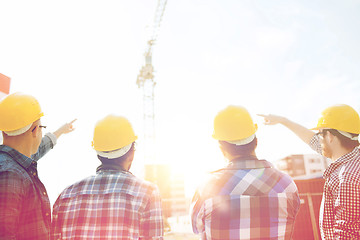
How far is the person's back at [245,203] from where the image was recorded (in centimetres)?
173

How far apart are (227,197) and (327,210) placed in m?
1.11

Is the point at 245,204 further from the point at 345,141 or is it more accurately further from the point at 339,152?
the point at 345,141

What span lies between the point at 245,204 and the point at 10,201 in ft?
5.00

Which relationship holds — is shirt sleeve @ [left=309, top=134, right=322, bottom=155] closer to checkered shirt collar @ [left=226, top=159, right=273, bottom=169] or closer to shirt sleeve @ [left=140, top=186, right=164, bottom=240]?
checkered shirt collar @ [left=226, top=159, right=273, bottom=169]

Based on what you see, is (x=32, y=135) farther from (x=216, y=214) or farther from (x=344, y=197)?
(x=344, y=197)

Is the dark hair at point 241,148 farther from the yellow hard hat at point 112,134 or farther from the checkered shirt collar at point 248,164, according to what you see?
the yellow hard hat at point 112,134

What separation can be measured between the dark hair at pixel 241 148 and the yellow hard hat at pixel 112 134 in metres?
0.83

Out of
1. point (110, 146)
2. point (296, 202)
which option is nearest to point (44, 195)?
point (110, 146)

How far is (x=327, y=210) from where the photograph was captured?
224cm

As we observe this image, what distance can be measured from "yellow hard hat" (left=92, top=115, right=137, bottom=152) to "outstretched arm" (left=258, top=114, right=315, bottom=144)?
1.60 m

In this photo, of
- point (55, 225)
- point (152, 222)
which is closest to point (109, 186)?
point (152, 222)

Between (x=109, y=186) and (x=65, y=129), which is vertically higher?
(x=65, y=129)

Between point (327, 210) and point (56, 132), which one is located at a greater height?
point (56, 132)

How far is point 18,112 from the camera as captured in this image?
2.10 m
